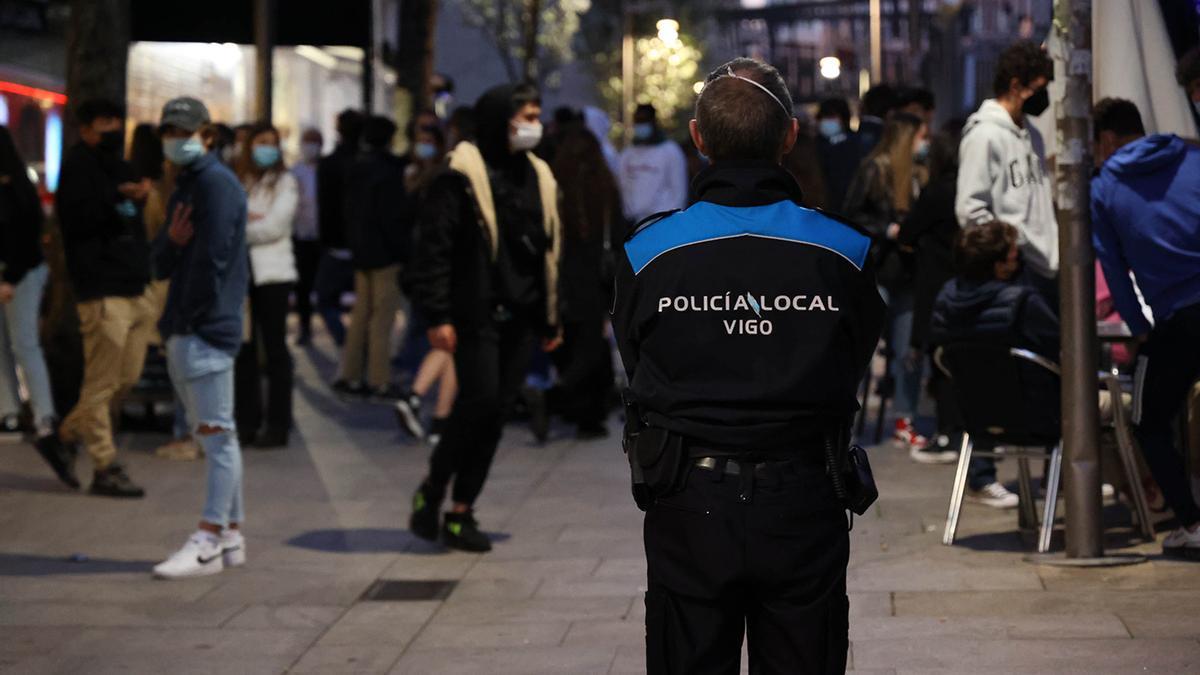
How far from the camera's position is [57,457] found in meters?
10.8

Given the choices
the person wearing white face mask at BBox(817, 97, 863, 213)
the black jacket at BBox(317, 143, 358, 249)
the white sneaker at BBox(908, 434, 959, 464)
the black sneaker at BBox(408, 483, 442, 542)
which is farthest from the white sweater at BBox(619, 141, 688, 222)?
the black sneaker at BBox(408, 483, 442, 542)

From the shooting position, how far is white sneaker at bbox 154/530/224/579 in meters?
8.41

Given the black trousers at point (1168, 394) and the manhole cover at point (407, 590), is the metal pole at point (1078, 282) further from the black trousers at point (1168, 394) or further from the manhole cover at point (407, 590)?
the manhole cover at point (407, 590)

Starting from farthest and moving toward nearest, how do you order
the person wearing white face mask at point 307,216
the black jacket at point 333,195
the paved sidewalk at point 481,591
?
1. the person wearing white face mask at point 307,216
2. the black jacket at point 333,195
3. the paved sidewalk at point 481,591

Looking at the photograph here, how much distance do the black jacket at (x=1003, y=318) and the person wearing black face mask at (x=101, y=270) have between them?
4.40 m

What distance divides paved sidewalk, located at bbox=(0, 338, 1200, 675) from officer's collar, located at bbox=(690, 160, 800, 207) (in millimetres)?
2516

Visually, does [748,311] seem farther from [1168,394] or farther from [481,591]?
[1168,394]

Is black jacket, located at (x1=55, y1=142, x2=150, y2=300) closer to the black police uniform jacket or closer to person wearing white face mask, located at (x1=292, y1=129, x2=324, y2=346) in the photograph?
the black police uniform jacket

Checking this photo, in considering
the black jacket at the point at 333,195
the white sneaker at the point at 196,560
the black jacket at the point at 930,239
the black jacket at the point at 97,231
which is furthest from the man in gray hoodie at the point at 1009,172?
the black jacket at the point at 333,195

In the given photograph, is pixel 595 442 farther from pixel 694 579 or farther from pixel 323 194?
pixel 694 579

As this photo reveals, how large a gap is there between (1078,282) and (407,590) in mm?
2915

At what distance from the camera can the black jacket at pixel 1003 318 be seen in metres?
8.71

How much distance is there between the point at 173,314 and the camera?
8.45m

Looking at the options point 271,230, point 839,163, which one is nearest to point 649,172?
point 839,163
